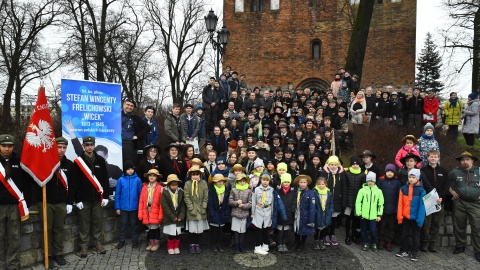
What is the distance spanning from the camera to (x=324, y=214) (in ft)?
22.6

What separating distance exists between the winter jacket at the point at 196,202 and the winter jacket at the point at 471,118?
32.8 ft

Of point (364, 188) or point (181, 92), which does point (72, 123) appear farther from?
point (181, 92)

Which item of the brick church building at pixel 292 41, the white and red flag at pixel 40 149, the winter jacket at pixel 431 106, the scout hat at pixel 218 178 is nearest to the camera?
the white and red flag at pixel 40 149

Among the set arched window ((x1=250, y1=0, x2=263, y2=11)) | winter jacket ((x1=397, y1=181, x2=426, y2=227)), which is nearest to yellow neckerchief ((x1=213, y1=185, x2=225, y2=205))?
winter jacket ((x1=397, y1=181, x2=426, y2=227))

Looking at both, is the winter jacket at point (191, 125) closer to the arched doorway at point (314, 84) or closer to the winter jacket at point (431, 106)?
the winter jacket at point (431, 106)

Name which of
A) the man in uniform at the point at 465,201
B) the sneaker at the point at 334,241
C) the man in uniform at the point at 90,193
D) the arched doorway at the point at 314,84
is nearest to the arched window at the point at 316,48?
the arched doorway at the point at 314,84

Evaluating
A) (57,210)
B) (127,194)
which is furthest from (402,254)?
(57,210)

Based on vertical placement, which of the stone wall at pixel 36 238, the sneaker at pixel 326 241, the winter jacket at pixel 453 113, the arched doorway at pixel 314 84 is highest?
the arched doorway at pixel 314 84

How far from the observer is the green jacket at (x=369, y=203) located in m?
6.91

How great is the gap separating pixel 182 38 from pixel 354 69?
21.6 metres

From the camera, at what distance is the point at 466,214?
23.9ft

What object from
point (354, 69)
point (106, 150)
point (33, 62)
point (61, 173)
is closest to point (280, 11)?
point (354, 69)

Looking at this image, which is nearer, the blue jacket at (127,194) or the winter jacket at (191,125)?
the blue jacket at (127,194)

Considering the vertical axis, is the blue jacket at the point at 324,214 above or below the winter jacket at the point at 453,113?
below
